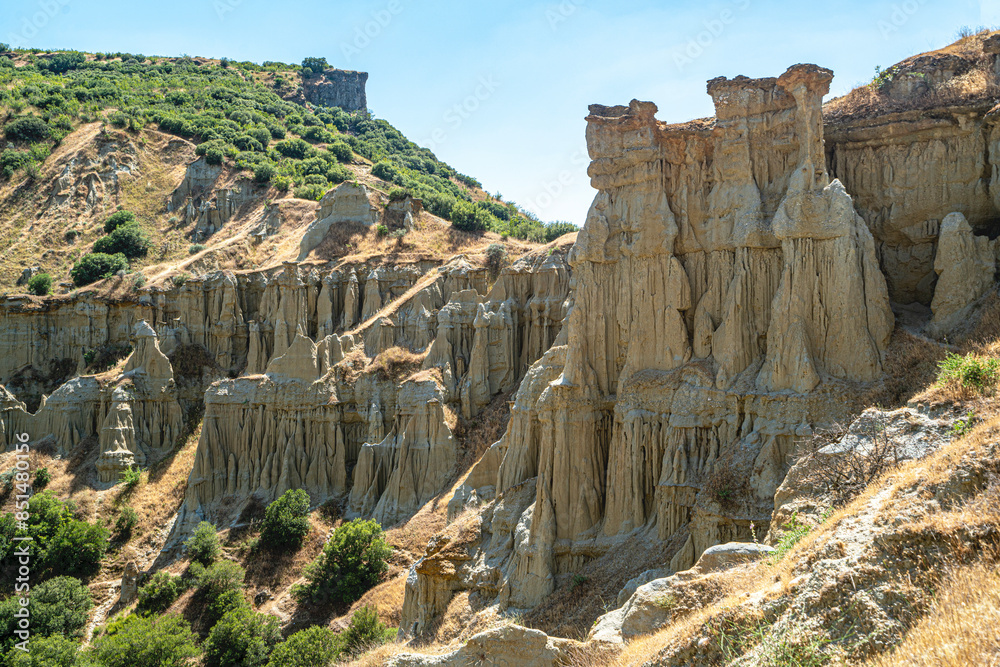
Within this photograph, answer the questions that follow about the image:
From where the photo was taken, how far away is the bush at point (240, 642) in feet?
90.7

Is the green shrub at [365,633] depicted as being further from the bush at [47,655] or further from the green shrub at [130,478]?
the green shrub at [130,478]

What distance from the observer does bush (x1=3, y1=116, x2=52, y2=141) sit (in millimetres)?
71062

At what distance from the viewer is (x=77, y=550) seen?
35.0 metres

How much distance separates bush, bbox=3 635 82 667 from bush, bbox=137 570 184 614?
4299 millimetres

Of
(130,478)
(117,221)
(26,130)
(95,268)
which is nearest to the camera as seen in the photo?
(130,478)

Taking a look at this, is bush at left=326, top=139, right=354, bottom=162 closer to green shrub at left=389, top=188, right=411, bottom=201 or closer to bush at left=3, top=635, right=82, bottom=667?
green shrub at left=389, top=188, right=411, bottom=201

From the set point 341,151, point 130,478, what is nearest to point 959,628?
point 130,478

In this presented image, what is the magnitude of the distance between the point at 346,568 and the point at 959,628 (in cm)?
2716

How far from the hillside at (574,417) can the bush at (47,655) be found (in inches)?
4.7

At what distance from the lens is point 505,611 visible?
21.8m

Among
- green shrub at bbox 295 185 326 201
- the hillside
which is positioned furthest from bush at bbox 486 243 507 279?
green shrub at bbox 295 185 326 201

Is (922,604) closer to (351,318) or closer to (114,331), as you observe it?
(351,318)

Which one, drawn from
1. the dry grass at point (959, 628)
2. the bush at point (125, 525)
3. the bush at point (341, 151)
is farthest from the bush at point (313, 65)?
the dry grass at point (959, 628)

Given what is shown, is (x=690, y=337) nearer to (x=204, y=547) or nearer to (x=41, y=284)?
(x=204, y=547)
